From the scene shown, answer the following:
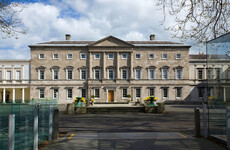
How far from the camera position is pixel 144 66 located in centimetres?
4297

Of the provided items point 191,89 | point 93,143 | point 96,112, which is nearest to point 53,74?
point 96,112

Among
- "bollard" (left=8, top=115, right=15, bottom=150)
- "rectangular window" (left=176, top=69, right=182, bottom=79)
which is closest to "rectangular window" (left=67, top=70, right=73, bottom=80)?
"rectangular window" (left=176, top=69, right=182, bottom=79)

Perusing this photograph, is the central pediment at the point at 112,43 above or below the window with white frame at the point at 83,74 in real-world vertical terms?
above

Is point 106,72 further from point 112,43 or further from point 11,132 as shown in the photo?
point 11,132

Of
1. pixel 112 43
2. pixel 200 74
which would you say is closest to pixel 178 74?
pixel 200 74

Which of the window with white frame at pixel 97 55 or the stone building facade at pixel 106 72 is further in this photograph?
the window with white frame at pixel 97 55

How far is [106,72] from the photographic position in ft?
140

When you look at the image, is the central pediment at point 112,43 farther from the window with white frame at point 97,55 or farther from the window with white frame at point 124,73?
the window with white frame at point 124,73

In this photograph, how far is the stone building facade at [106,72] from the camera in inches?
1663

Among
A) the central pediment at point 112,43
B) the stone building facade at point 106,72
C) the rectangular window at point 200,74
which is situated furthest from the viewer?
the rectangular window at point 200,74

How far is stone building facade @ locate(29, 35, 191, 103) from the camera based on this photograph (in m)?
42.2

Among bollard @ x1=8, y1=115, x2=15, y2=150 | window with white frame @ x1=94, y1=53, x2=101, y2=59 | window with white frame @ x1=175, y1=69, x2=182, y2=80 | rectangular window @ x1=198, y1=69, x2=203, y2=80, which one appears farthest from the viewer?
rectangular window @ x1=198, y1=69, x2=203, y2=80

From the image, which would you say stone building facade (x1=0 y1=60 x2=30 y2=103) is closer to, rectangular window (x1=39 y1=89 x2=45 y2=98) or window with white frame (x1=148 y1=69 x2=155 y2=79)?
rectangular window (x1=39 y1=89 x2=45 y2=98)

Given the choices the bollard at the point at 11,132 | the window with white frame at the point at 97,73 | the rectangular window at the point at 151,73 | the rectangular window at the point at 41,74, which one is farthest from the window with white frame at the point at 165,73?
the bollard at the point at 11,132
